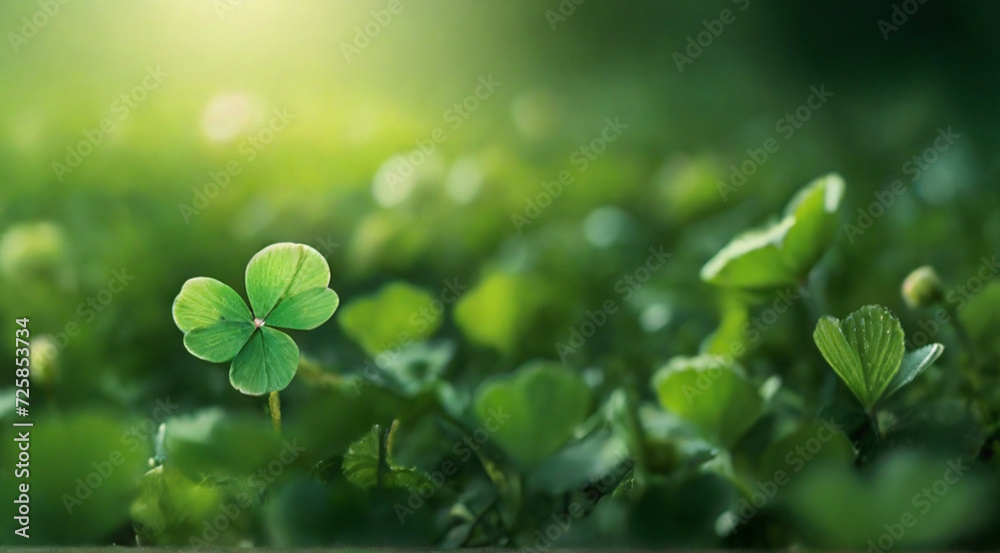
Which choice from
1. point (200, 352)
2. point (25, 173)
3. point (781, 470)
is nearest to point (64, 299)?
point (25, 173)

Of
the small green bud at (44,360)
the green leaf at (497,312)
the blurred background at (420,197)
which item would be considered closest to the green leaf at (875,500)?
the blurred background at (420,197)

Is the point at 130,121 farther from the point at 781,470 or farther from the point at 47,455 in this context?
the point at 781,470

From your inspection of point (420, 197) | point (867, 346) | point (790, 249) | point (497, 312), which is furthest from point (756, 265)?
point (420, 197)

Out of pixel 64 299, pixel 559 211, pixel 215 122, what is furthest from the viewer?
pixel 559 211

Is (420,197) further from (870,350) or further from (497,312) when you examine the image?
(870,350)

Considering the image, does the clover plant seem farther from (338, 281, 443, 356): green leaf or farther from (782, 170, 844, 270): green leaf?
(782, 170, 844, 270): green leaf

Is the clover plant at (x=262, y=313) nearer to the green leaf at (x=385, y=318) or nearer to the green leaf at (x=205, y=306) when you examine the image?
the green leaf at (x=205, y=306)
